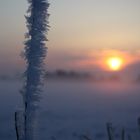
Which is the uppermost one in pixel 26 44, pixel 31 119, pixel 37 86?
pixel 26 44

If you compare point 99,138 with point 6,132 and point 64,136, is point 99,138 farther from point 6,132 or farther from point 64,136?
point 6,132

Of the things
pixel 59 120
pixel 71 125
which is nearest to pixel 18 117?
pixel 71 125

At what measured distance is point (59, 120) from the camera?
2148cm

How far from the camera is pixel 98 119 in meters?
21.4

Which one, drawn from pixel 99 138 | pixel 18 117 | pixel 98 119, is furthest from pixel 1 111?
pixel 18 117

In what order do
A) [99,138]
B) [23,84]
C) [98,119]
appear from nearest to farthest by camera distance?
[23,84] < [99,138] < [98,119]

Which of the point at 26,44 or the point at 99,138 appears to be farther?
the point at 99,138

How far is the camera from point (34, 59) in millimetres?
1317

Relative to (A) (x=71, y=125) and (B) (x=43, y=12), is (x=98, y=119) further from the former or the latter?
(B) (x=43, y=12)

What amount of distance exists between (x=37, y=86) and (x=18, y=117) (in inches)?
5.7

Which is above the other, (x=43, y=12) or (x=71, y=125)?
(x=71, y=125)

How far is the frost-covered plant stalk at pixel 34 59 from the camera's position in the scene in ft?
4.30

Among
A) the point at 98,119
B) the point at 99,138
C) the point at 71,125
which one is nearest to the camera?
the point at 99,138

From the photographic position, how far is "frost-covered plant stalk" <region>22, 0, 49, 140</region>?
1.31 m
